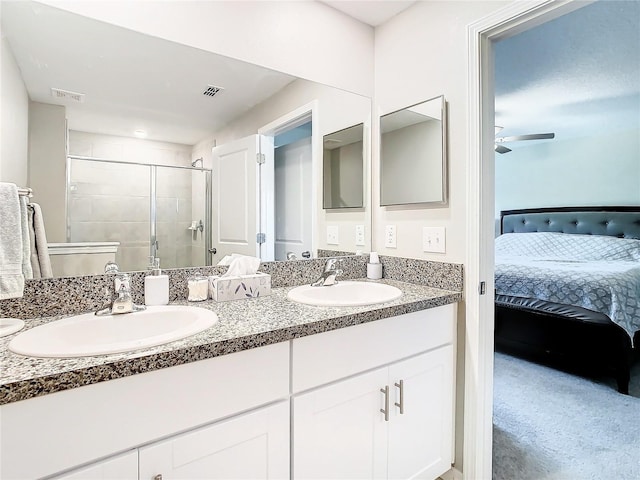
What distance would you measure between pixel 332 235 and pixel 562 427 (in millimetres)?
1689

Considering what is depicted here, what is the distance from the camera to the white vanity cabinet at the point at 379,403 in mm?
1045

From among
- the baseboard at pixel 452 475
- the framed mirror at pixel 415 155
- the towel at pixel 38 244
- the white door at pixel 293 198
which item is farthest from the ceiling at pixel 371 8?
the baseboard at pixel 452 475

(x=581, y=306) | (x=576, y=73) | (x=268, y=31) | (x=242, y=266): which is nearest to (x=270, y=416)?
(x=242, y=266)

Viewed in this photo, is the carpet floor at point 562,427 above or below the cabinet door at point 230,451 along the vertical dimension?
below

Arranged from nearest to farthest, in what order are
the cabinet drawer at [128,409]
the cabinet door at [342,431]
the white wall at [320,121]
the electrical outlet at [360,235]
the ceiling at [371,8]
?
the cabinet drawer at [128,409] < the cabinet door at [342,431] < the white wall at [320,121] < the ceiling at [371,8] < the electrical outlet at [360,235]

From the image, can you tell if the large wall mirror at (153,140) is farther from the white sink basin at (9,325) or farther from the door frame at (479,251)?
the door frame at (479,251)

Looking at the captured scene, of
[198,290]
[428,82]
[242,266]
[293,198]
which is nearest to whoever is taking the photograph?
[198,290]

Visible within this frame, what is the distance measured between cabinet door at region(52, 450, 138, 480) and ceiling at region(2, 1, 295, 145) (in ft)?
3.37

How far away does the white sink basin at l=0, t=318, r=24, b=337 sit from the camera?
2.92 feet

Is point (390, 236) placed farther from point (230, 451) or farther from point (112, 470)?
point (112, 470)

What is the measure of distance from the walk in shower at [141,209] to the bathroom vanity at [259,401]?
0.36 m

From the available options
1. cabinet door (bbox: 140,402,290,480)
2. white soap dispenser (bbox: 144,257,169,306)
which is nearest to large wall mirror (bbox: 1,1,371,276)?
white soap dispenser (bbox: 144,257,169,306)

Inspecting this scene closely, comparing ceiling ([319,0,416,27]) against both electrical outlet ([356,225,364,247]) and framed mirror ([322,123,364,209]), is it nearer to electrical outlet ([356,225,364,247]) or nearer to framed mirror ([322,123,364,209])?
framed mirror ([322,123,364,209])

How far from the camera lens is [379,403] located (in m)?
1.21
